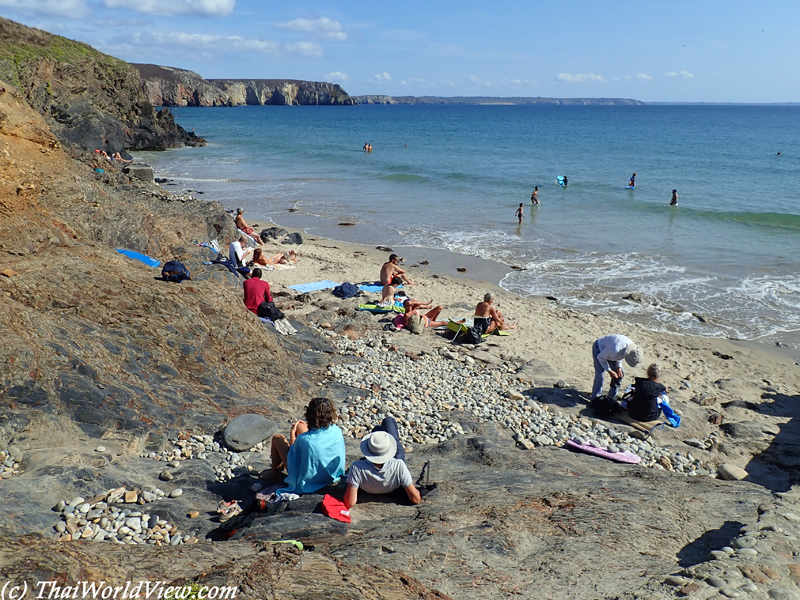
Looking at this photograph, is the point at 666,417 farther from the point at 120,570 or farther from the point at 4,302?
the point at 4,302

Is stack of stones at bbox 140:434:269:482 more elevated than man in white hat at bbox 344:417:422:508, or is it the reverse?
man in white hat at bbox 344:417:422:508

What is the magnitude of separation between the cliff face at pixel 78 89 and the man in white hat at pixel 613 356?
3176 cm

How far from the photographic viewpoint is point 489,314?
12000mm

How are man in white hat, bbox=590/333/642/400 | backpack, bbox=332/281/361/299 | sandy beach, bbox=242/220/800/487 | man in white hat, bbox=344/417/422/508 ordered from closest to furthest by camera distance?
man in white hat, bbox=344/417/422/508 < man in white hat, bbox=590/333/642/400 < sandy beach, bbox=242/220/800/487 < backpack, bbox=332/281/361/299

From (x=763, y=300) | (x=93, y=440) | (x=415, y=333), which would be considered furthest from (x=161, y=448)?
→ (x=763, y=300)

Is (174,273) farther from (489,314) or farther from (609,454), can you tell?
(609,454)

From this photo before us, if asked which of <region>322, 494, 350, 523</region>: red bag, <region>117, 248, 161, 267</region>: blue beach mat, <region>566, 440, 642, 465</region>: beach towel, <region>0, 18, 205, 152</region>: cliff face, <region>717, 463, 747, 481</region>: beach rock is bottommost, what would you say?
<region>717, 463, 747, 481</region>: beach rock

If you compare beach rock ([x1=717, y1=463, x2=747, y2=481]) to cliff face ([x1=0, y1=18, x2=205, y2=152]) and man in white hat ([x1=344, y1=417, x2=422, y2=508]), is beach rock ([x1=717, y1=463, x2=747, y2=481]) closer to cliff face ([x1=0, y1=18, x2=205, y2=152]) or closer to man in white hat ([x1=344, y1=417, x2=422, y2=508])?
man in white hat ([x1=344, y1=417, x2=422, y2=508])

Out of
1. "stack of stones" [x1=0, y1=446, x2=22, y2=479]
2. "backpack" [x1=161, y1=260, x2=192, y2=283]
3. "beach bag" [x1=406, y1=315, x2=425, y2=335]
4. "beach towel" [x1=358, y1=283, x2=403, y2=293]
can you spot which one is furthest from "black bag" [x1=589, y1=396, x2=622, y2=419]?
"stack of stones" [x1=0, y1=446, x2=22, y2=479]

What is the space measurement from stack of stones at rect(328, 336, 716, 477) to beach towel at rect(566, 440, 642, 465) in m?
0.23

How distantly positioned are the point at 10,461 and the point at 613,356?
7.69 m

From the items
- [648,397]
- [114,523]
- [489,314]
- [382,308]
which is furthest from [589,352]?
[114,523]

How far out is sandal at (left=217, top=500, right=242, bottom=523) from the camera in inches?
196

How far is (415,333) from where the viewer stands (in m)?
11.8
